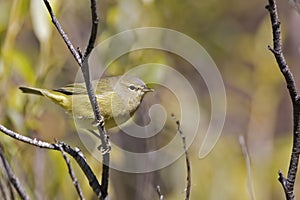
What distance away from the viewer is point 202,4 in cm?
427

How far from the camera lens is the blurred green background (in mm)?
2650

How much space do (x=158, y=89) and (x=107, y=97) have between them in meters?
0.59

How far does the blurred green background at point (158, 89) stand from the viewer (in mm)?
2650

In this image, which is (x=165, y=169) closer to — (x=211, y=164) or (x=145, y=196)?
(x=211, y=164)

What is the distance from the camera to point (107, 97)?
3.01 metres

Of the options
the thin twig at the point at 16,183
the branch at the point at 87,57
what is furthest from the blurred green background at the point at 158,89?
the thin twig at the point at 16,183

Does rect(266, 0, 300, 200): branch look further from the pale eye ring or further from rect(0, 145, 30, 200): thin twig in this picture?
the pale eye ring

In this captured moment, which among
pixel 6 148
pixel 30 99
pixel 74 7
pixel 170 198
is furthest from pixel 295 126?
pixel 74 7

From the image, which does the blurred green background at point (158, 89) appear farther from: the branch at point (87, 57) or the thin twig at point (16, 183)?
the thin twig at point (16, 183)

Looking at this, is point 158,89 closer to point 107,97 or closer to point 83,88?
point 107,97

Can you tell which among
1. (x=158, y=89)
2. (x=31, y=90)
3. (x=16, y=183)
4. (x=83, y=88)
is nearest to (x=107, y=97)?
(x=83, y=88)

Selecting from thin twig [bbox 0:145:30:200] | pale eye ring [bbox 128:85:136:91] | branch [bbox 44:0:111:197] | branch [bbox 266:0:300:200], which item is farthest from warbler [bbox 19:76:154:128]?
branch [bbox 266:0:300:200]

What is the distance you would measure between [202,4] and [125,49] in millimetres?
1650

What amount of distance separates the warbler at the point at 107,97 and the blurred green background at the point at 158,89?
67 mm
